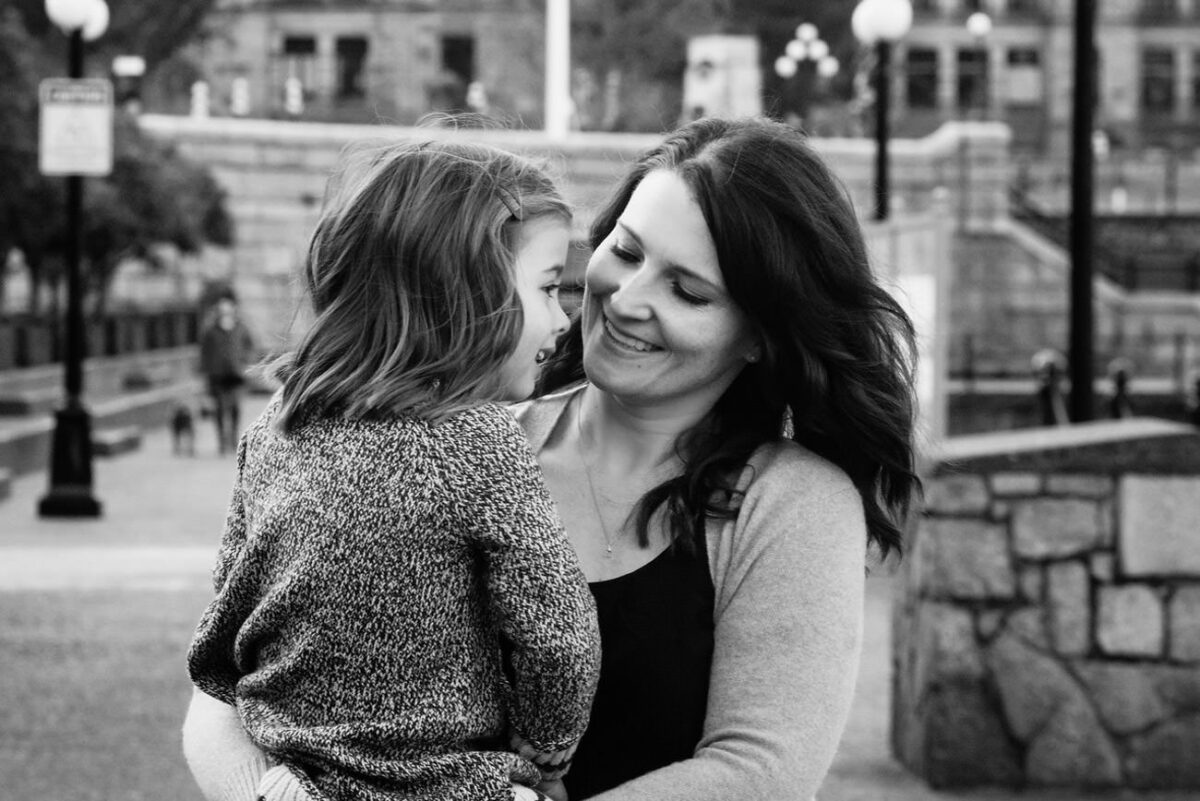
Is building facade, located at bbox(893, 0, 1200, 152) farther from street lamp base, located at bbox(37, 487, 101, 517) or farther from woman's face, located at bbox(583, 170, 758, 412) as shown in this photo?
woman's face, located at bbox(583, 170, 758, 412)

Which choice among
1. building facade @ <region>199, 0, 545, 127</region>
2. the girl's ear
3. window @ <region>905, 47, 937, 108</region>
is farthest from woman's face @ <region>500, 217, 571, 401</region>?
window @ <region>905, 47, 937, 108</region>

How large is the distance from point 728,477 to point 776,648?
0.25 metres

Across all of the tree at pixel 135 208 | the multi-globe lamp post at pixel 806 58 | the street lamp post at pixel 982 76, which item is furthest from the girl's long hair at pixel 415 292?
the street lamp post at pixel 982 76

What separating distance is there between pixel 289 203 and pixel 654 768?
150 feet

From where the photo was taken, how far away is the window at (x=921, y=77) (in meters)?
78.2

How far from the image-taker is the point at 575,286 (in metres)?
3.02

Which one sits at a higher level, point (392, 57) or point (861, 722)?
point (392, 57)

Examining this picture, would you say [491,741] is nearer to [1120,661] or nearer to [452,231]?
[452,231]

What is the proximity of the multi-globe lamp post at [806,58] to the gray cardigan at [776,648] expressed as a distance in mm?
47999

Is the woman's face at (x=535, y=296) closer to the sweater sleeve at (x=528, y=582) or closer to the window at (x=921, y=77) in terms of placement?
the sweater sleeve at (x=528, y=582)

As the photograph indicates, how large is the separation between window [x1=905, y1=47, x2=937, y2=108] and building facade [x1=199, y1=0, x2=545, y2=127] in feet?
54.0

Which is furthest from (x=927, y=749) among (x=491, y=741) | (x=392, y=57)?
(x=392, y=57)

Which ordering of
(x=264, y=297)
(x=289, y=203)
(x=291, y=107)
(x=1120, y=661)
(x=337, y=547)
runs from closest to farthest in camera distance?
1. (x=337, y=547)
2. (x=1120, y=661)
3. (x=264, y=297)
4. (x=289, y=203)
5. (x=291, y=107)

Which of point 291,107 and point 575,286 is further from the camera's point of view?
point 291,107
